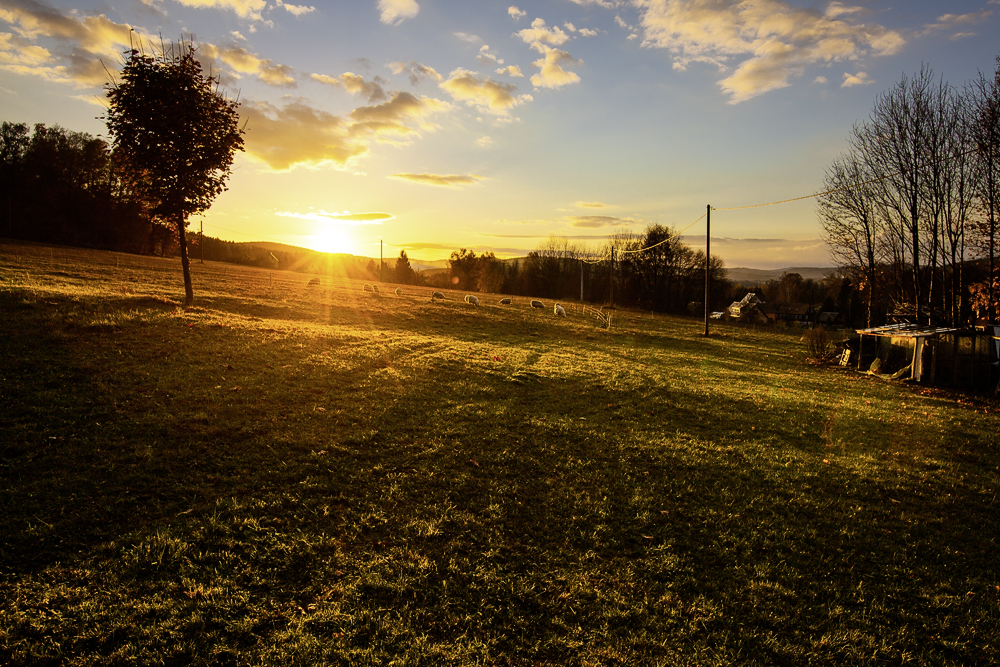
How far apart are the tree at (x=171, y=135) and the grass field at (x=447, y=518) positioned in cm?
588

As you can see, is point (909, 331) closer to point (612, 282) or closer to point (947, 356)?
point (947, 356)

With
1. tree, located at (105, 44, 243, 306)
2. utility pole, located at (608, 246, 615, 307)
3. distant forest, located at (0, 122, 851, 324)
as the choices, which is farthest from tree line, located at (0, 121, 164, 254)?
utility pole, located at (608, 246, 615, 307)

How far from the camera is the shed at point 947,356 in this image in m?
18.8

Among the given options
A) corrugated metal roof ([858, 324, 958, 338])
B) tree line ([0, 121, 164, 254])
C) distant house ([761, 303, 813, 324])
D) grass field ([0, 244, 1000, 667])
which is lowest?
grass field ([0, 244, 1000, 667])

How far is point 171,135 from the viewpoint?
1686 centimetres

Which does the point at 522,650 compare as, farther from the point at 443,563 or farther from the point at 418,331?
the point at 418,331

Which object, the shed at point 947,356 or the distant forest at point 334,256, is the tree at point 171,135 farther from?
the shed at point 947,356

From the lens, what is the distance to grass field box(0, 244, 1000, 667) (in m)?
4.31

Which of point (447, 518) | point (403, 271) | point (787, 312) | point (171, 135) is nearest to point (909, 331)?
point (447, 518)

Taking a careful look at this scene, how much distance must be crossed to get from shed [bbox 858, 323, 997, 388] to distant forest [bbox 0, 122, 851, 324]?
23.5m

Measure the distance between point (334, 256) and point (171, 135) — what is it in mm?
91144

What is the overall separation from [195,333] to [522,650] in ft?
49.4

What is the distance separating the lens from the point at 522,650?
4.20 metres

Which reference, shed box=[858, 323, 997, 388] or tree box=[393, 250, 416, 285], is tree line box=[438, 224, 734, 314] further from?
shed box=[858, 323, 997, 388]
